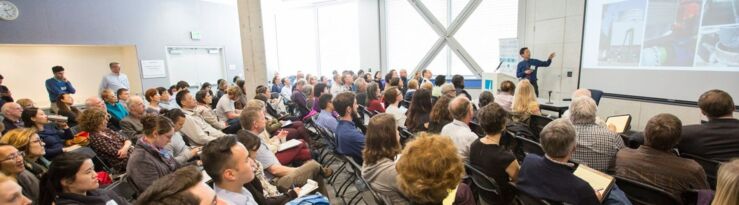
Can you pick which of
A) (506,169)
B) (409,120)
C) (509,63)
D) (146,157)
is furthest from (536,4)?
(146,157)

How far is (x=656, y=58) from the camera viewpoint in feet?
17.0

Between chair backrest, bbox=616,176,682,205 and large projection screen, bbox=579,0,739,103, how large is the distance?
4278 mm

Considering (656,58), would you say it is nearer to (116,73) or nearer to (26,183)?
(26,183)

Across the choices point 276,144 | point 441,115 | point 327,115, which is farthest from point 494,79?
point 276,144

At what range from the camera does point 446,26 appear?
956 centimetres

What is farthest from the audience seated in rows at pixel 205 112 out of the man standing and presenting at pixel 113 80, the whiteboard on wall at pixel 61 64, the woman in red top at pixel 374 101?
the whiteboard on wall at pixel 61 64

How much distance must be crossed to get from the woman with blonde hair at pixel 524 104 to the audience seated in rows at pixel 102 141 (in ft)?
13.7

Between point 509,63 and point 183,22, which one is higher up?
point 183,22

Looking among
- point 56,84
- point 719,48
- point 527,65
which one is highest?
point 719,48

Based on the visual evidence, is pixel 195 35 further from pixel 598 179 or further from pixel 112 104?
pixel 598 179

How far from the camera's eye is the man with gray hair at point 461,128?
2.60 m

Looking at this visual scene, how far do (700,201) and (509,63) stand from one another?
660cm

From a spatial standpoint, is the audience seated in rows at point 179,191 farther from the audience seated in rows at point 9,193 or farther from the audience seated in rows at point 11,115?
the audience seated in rows at point 11,115

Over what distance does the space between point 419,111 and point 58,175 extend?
118 inches
